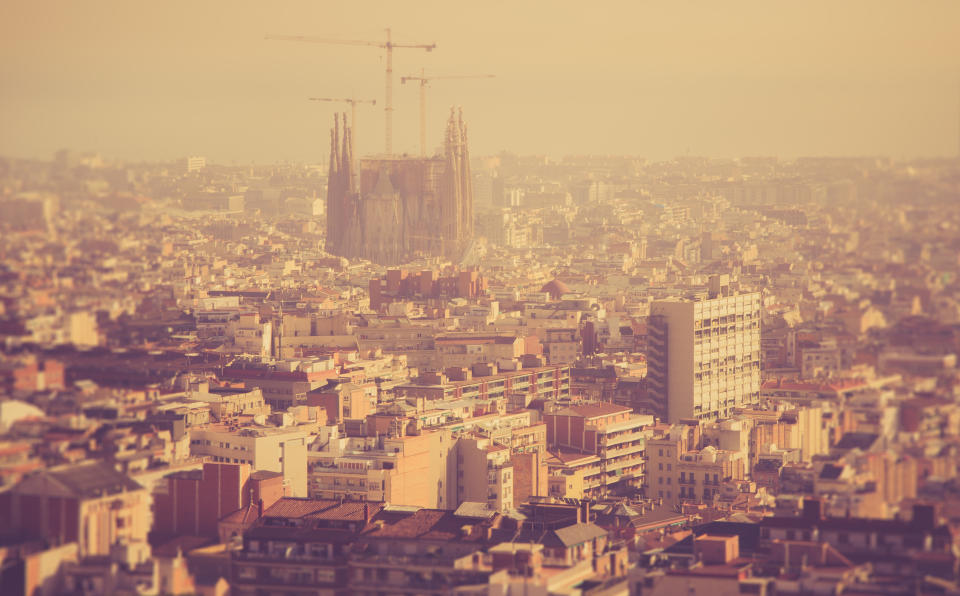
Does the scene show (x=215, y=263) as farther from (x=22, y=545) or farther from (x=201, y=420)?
(x=22, y=545)

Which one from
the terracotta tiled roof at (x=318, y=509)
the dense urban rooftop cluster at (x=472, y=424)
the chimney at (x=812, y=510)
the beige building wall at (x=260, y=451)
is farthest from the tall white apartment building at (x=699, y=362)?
the chimney at (x=812, y=510)

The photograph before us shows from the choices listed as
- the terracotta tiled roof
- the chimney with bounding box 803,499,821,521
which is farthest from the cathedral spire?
the chimney with bounding box 803,499,821,521

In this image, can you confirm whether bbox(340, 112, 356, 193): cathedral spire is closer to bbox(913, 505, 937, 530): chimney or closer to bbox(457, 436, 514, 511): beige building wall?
bbox(457, 436, 514, 511): beige building wall

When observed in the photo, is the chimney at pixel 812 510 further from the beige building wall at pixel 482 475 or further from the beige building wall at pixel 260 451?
the beige building wall at pixel 482 475

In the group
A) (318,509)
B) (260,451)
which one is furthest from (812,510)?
(260,451)

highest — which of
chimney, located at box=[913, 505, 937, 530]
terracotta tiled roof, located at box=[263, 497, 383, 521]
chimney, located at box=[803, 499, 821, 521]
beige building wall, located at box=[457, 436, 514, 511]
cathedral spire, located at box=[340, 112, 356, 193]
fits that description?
cathedral spire, located at box=[340, 112, 356, 193]

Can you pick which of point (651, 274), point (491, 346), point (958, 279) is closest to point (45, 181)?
point (958, 279)

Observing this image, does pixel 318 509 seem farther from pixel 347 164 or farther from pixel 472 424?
pixel 347 164
